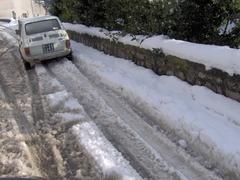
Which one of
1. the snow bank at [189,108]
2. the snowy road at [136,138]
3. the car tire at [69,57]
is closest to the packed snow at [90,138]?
the snowy road at [136,138]

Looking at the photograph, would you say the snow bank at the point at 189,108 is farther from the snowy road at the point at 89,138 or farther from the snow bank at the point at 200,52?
the snow bank at the point at 200,52

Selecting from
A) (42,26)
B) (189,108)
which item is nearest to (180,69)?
(189,108)

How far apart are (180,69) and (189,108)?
1626mm

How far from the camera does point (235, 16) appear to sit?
885cm

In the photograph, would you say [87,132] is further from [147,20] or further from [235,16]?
[147,20]

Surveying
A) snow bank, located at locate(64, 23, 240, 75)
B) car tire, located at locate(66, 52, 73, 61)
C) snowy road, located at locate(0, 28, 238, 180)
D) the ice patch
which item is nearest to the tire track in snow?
snowy road, located at locate(0, 28, 238, 180)

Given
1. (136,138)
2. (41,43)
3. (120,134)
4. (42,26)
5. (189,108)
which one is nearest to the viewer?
(136,138)

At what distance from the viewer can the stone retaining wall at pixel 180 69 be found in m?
6.76

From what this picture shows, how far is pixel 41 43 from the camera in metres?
14.4

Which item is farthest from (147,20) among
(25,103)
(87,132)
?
(87,132)

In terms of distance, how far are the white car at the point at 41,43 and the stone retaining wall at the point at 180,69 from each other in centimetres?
169

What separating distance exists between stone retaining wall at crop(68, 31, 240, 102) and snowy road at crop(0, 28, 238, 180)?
3.65 ft

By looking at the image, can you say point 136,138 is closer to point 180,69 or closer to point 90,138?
A: point 90,138

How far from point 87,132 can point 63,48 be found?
8.02 meters
